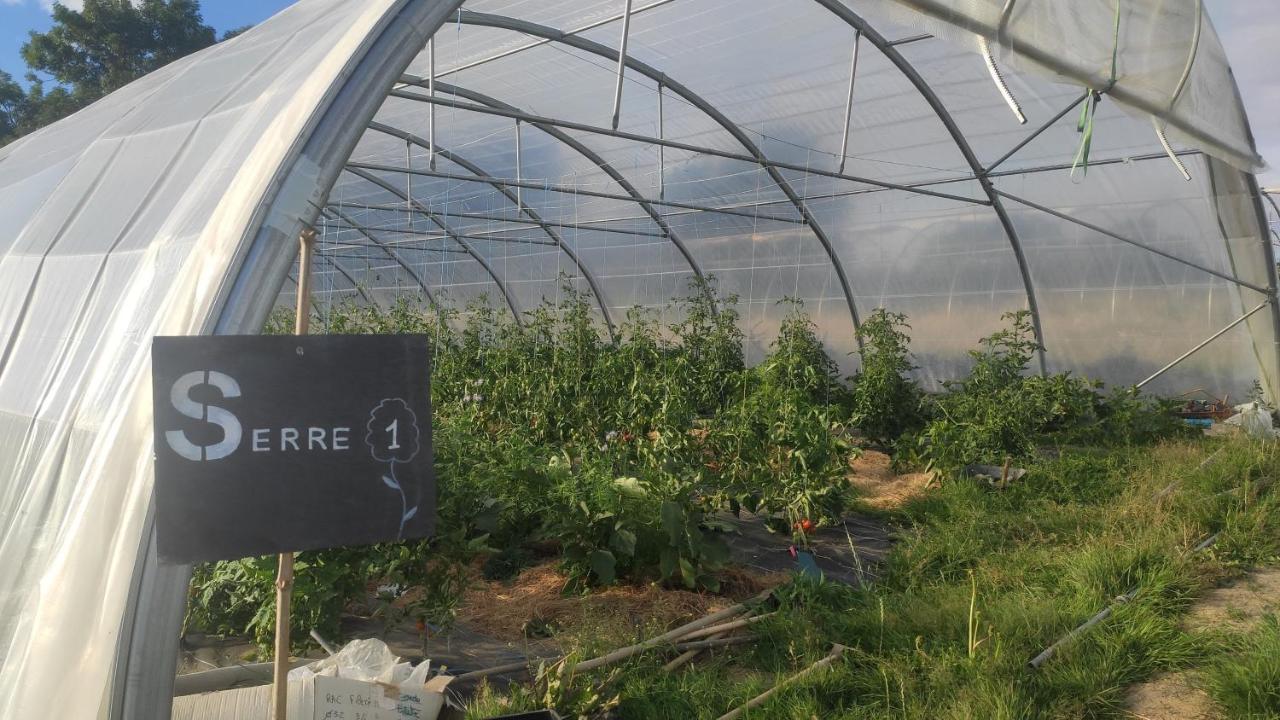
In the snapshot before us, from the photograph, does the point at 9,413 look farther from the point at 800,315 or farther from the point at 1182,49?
the point at 800,315

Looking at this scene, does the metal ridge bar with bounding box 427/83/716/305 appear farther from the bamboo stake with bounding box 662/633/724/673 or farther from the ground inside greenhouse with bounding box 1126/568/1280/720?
the ground inside greenhouse with bounding box 1126/568/1280/720

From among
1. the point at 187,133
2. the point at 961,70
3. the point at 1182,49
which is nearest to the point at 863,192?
the point at 961,70

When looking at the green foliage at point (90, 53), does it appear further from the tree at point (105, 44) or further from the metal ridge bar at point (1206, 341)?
the metal ridge bar at point (1206, 341)

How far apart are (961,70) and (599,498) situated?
4.93m

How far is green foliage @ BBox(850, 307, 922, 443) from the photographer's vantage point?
25.7ft

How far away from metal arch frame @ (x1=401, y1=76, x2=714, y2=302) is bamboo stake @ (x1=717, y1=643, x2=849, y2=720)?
179 inches

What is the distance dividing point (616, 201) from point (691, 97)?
250 cm

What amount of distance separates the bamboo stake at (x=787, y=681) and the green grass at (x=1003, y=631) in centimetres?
3

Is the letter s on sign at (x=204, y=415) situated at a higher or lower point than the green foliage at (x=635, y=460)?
higher

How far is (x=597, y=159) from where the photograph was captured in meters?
9.11

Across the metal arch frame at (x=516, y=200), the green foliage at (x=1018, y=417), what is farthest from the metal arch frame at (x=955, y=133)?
the metal arch frame at (x=516, y=200)

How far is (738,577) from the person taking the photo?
4488mm

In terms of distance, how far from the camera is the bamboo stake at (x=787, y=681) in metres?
Answer: 2.95

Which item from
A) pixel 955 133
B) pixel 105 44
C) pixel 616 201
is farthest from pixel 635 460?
pixel 105 44
